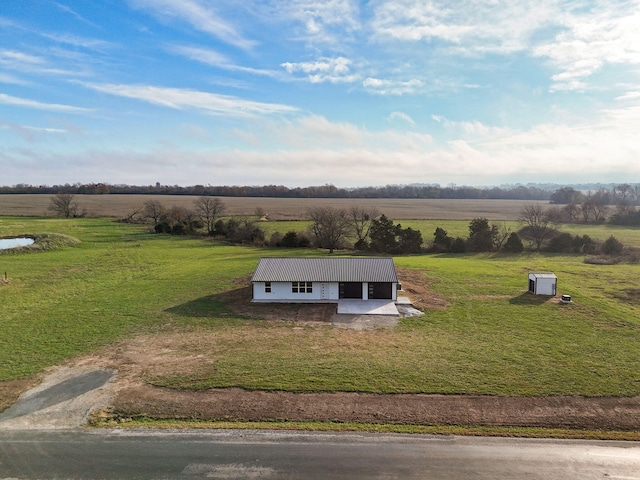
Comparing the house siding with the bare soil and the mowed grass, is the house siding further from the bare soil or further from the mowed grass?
the bare soil

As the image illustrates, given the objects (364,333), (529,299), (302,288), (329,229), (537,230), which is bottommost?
(364,333)

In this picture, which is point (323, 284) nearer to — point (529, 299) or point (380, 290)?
point (380, 290)

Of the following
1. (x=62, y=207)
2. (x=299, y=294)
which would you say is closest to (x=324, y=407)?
(x=299, y=294)

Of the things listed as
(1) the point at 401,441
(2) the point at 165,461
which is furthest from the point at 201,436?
(1) the point at 401,441

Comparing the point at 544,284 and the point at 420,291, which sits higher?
the point at 544,284

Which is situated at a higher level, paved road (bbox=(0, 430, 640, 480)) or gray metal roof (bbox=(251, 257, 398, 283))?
gray metal roof (bbox=(251, 257, 398, 283))

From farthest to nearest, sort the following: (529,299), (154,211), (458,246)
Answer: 1. (154,211)
2. (458,246)
3. (529,299)

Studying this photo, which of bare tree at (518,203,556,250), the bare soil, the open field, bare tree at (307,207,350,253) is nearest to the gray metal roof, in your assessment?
the bare soil

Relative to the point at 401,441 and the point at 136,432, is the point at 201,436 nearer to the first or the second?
the point at 136,432
